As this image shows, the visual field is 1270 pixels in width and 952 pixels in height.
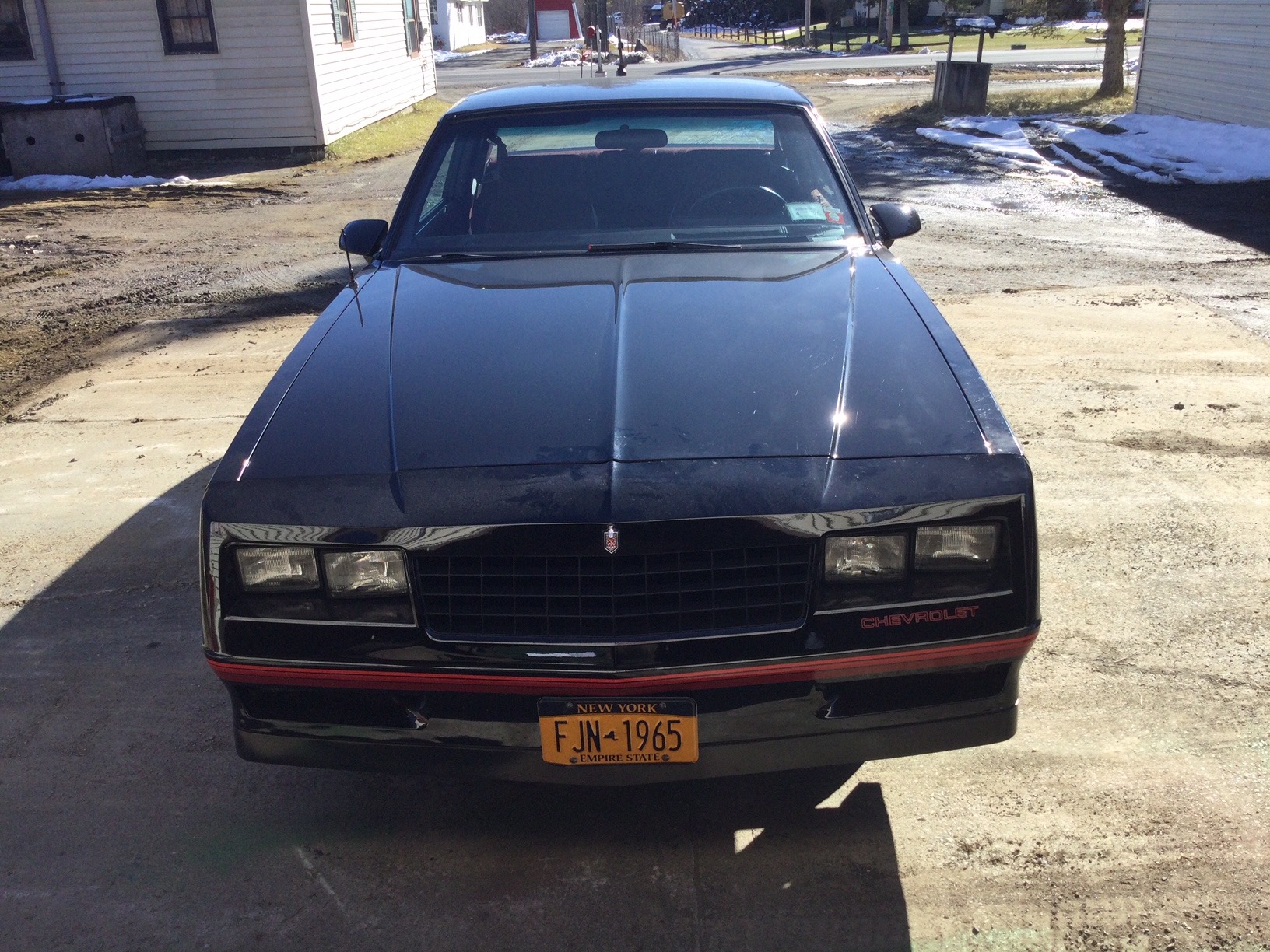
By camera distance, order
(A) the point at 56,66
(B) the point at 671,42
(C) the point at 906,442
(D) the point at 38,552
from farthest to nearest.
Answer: (B) the point at 671,42 < (A) the point at 56,66 < (D) the point at 38,552 < (C) the point at 906,442

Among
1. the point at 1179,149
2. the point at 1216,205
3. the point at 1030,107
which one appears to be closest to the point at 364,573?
the point at 1216,205

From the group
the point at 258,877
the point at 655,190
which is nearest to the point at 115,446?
the point at 655,190

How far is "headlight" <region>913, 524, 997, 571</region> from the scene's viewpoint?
237 cm

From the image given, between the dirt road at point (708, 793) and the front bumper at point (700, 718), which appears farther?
the dirt road at point (708, 793)

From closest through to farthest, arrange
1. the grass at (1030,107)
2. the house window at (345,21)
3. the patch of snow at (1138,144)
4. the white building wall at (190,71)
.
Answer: the patch of snow at (1138,144), the white building wall at (190,71), the house window at (345,21), the grass at (1030,107)

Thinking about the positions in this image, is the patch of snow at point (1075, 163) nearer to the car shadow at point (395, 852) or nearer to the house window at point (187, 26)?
the house window at point (187, 26)

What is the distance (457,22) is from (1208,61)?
140ft

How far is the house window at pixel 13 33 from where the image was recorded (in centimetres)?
1586

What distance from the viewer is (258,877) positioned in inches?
106

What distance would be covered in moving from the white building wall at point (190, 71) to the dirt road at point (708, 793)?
37.6ft

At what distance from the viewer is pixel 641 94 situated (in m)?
4.30

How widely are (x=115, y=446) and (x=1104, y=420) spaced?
500 centimetres

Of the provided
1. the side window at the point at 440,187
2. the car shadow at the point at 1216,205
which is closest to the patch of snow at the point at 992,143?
the car shadow at the point at 1216,205

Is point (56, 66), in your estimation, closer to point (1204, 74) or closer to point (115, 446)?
point (115, 446)
